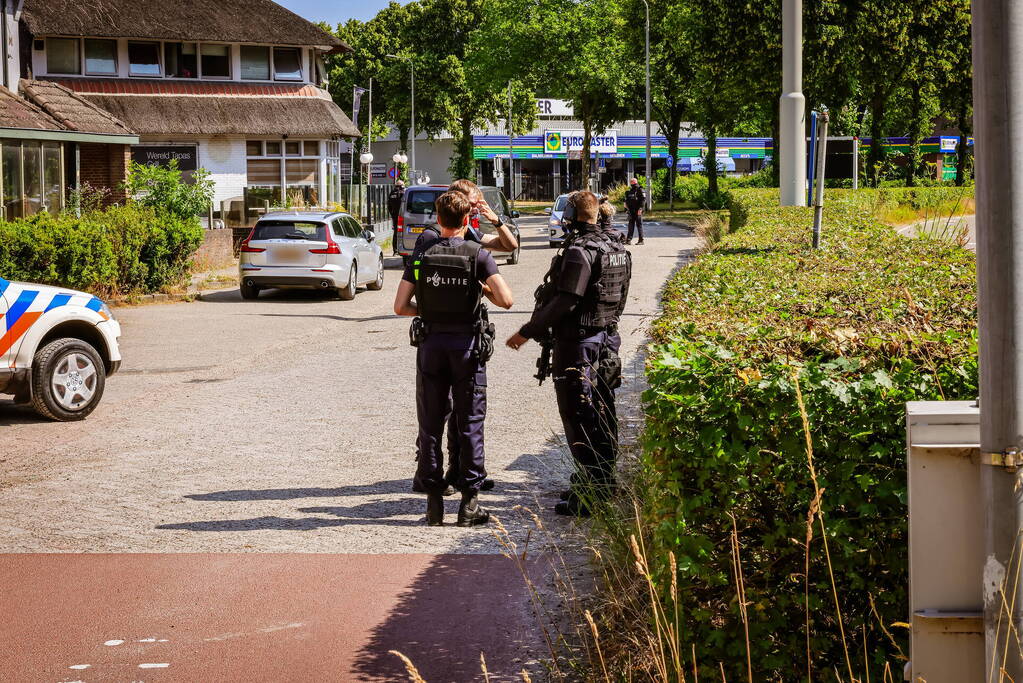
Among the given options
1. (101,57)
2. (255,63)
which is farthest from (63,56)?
(255,63)

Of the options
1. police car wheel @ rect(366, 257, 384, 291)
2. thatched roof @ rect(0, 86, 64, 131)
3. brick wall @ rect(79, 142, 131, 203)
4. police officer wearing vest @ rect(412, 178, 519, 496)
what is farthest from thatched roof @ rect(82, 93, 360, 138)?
police officer wearing vest @ rect(412, 178, 519, 496)

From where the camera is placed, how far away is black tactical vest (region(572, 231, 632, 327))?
7387mm

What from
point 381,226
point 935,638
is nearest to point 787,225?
point 935,638

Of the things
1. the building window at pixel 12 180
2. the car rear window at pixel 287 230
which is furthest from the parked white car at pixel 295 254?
the building window at pixel 12 180

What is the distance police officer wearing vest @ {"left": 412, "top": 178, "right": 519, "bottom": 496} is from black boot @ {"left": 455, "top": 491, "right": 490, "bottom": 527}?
1.17ft

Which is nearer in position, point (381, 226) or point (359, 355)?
point (359, 355)

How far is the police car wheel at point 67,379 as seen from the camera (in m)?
10.6

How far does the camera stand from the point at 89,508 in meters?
7.77

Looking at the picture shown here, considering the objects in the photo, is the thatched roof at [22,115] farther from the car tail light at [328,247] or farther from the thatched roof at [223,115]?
the thatched roof at [223,115]

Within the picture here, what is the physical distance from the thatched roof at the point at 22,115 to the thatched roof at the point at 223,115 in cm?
1226

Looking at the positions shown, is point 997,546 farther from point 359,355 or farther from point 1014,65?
point 359,355

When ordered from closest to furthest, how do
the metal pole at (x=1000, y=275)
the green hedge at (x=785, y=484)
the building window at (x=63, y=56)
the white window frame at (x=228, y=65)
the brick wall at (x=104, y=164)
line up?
1. the metal pole at (x=1000, y=275)
2. the green hedge at (x=785, y=484)
3. the brick wall at (x=104, y=164)
4. the building window at (x=63, y=56)
5. the white window frame at (x=228, y=65)

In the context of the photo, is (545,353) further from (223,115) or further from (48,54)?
(48,54)

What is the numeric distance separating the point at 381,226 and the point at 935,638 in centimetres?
4351
